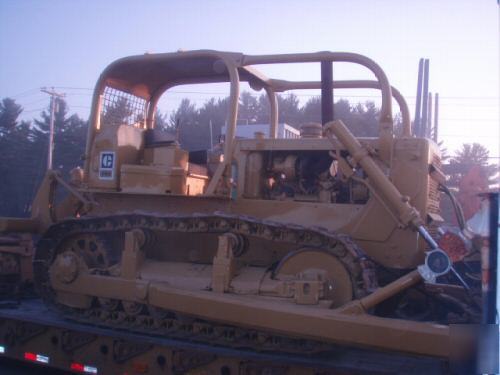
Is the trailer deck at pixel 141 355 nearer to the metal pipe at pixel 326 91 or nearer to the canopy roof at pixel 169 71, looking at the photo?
the metal pipe at pixel 326 91

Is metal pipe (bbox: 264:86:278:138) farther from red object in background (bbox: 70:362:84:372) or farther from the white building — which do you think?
red object in background (bbox: 70:362:84:372)

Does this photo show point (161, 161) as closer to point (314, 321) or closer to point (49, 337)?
point (49, 337)

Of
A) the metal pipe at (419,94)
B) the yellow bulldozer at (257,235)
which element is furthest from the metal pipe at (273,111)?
the metal pipe at (419,94)

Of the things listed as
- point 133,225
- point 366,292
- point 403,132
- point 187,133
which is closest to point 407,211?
point 366,292

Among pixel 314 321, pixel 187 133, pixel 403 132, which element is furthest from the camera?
pixel 187 133

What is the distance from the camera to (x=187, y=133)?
4397cm

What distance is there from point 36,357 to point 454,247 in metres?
4.91

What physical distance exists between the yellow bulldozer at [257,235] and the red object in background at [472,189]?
0.58m

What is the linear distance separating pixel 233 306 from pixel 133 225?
171cm

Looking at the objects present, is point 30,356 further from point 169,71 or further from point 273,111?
point 273,111

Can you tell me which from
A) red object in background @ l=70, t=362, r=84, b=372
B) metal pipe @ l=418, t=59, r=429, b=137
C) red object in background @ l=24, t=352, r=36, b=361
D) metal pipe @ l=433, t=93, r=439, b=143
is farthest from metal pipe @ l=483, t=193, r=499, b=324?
metal pipe @ l=433, t=93, r=439, b=143

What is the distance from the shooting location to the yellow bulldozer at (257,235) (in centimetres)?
534

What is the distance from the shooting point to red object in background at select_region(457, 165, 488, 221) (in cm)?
671

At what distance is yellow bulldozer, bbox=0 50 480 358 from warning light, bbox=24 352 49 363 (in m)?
0.59
